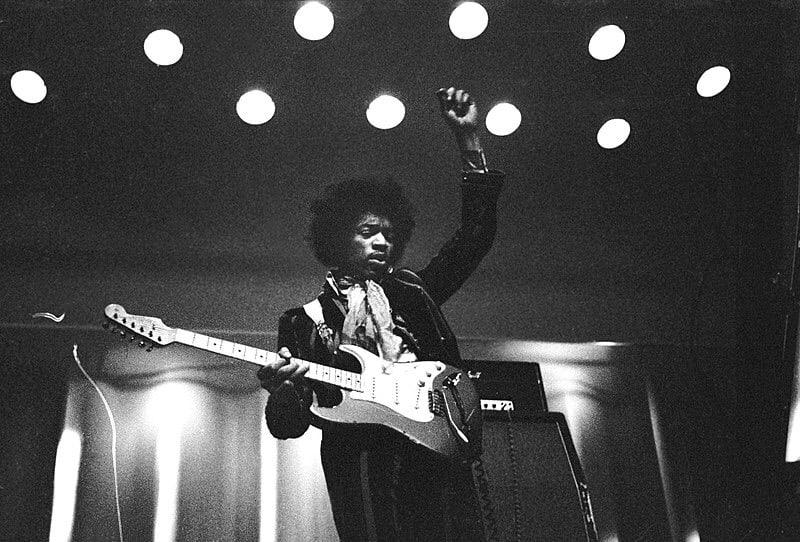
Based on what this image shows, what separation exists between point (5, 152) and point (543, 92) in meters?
1.28

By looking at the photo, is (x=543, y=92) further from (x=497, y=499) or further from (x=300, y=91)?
(x=497, y=499)

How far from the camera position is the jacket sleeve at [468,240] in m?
2.14

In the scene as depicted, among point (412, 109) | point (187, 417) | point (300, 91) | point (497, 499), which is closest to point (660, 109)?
point (412, 109)

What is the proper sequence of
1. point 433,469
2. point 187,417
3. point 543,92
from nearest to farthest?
point 433,469, point 187,417, point 543,92

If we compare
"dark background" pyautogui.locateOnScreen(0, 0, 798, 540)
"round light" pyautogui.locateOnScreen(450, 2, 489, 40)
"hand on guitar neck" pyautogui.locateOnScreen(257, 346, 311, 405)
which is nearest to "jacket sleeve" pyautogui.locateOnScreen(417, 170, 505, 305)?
"dark background" pyautogui.locateOnScreen(0, 0, 798, 540)

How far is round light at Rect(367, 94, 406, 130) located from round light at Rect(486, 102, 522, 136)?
22 cm

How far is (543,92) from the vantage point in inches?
94.6

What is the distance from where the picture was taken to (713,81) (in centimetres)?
240

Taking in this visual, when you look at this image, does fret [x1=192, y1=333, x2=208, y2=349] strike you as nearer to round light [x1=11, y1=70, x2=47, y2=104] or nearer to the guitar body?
the guitar body

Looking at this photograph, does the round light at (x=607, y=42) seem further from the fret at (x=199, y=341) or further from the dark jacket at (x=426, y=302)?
the fret at (x=199, y=341)

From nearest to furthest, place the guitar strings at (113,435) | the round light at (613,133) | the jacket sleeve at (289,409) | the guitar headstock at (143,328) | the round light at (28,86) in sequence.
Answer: the guitar headstock at (143,328)
the jacket sleeve at (289,409)
the guitar strings at (113,435)
the round light at (28,86)
the round light at (613,133)

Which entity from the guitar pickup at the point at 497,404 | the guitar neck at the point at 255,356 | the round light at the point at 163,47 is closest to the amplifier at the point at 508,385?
the guitar pickup at the point at 497,404

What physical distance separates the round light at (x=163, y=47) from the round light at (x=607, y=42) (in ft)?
3.21

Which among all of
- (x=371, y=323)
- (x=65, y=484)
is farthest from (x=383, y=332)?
(x=65, y=484)
